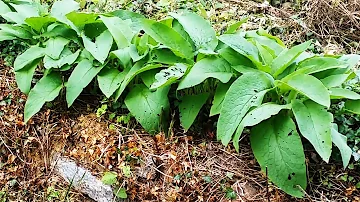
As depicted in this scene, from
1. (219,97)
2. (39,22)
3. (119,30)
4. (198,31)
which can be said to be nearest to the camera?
(219,97)

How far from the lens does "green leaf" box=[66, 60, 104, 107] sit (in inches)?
101

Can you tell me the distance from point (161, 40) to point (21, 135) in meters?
1.05

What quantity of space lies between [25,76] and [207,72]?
3.79 feet

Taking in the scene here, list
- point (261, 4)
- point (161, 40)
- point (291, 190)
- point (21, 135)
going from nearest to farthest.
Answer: point (291, 190), point (161, 40), point (21, 135), point (261, 4)

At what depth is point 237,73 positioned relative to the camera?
91.7 inches

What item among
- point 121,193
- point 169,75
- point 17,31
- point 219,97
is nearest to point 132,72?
point 169,75

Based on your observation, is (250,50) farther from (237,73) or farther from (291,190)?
(291,190)

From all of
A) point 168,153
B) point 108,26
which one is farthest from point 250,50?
point 108,26

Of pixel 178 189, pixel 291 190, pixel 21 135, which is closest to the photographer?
pixel 291 190

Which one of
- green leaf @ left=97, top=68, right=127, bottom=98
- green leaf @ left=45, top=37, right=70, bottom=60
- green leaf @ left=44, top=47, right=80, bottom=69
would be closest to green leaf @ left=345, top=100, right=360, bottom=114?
green leaf @ left=97, top=68, right=127, bottom=98

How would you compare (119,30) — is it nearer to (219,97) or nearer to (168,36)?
(168,36)

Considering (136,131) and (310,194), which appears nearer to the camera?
(310,194)

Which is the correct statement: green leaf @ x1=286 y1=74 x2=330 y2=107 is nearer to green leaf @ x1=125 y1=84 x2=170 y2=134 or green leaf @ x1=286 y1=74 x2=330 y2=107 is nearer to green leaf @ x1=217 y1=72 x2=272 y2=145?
green leaf @ x1=217 y1=72 x2=272 y2=145

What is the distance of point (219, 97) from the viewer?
229 centimetres
